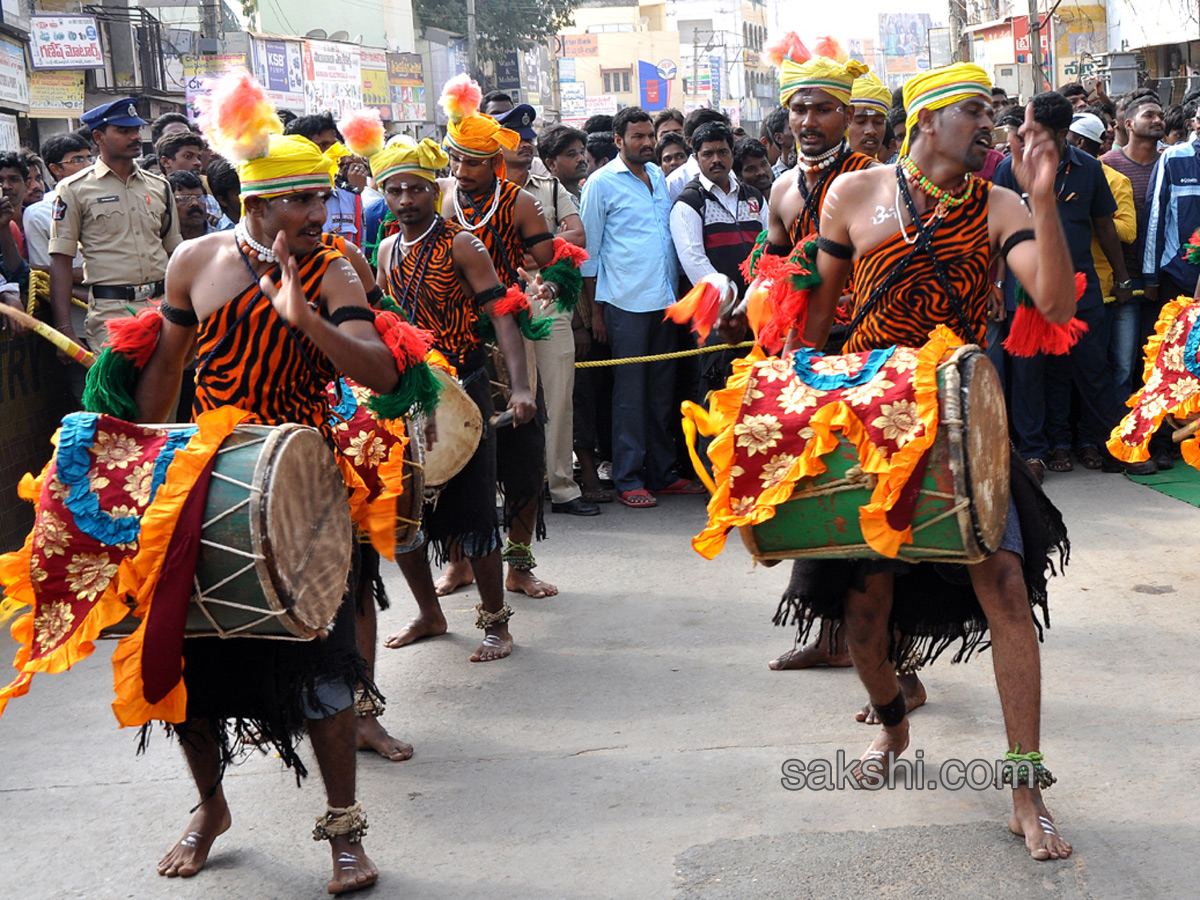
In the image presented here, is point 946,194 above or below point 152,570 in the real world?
above

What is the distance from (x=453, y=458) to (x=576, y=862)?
188cm

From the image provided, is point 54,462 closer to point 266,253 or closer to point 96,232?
point 266,253

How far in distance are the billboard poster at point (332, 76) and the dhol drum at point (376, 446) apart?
115 ft

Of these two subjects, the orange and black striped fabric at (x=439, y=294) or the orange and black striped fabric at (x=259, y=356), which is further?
the orange and black striped fabric at (x=439, y=294)

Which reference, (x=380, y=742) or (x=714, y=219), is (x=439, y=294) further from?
(x=714, y=219)

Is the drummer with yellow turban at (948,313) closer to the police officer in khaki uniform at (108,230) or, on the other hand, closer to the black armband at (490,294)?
the black armband at (490,294)

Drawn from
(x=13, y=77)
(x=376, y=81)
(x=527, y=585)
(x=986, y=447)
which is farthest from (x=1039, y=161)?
(x=376, y=81)

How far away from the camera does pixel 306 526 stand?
3371 millimetres

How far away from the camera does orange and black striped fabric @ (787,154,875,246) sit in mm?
A: 5219

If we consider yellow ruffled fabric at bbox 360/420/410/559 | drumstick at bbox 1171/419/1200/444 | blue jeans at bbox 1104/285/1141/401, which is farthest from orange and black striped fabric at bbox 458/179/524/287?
blue jeans at bbox 1104/285/1141/401

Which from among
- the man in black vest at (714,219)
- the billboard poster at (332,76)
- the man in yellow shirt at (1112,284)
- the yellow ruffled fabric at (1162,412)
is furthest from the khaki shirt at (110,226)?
the billboard poster at (332,76)

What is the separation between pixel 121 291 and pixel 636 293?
123 inches

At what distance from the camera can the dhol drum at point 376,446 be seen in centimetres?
421

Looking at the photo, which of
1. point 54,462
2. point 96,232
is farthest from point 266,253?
point 96,232
